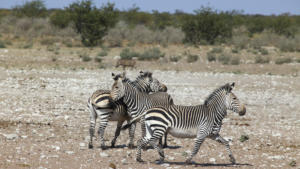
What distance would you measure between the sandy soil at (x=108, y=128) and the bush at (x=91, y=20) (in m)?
22.5

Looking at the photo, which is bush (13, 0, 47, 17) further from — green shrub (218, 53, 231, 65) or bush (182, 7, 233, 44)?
green shrub (218, 53, 231, 65)

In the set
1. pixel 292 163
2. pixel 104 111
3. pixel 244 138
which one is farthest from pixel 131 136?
pixel 292 163

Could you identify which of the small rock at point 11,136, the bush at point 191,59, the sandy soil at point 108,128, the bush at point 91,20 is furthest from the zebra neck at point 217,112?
the bush at point 91,20

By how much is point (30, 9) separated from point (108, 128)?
63.3m

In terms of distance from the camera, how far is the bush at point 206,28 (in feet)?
162

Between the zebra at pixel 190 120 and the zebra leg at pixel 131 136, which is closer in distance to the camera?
the zebra at pixel 190 120

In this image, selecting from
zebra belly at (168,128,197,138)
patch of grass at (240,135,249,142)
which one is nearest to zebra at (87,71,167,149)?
zebra belly at (168,128,197,138)

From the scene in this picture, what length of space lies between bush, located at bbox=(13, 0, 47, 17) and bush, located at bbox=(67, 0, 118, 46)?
26.0 m

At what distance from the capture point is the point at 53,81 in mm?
22062

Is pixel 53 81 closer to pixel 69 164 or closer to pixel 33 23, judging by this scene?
pixel 69 164

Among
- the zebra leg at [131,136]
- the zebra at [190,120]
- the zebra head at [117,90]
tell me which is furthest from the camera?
the zebra leg at [131,136]

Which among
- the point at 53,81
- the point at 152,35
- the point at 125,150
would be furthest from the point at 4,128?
the point at 152,35

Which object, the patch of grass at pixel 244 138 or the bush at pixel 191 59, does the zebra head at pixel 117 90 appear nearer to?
the patch of grass at pixel 244 138

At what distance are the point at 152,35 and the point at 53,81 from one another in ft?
108
